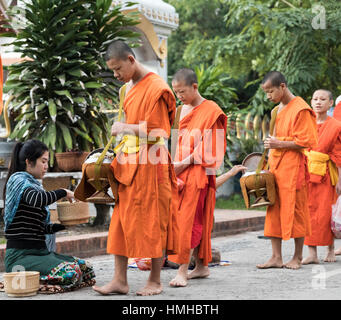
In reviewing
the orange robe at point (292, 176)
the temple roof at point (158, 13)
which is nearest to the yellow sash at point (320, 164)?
the orange robe at point (292, 176)

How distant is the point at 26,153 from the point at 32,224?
532 mm

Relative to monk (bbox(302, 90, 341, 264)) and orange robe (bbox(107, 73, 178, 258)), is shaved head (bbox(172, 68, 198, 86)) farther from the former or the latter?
monk (bbox(302, 90, 341, 264))

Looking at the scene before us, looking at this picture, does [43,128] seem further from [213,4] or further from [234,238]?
[213,4]

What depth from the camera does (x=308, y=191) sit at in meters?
6.93

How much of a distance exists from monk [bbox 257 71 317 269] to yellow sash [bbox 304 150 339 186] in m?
0.52

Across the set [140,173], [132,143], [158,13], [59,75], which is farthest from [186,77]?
[158,13]

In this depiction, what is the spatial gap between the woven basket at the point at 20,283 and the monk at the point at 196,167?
4.06 feet

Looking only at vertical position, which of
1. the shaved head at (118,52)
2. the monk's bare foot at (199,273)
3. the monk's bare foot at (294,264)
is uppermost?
the shaved head at (118,52)

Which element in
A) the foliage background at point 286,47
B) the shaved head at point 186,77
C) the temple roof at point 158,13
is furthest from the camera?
the foliage background at point 286,47

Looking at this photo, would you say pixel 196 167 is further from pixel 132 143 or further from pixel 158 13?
pixel 158 13

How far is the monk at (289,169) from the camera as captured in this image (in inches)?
251

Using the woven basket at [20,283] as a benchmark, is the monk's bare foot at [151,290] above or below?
below

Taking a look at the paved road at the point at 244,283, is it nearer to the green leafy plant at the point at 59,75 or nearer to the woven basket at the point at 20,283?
the woven basket at the point at 20,283
